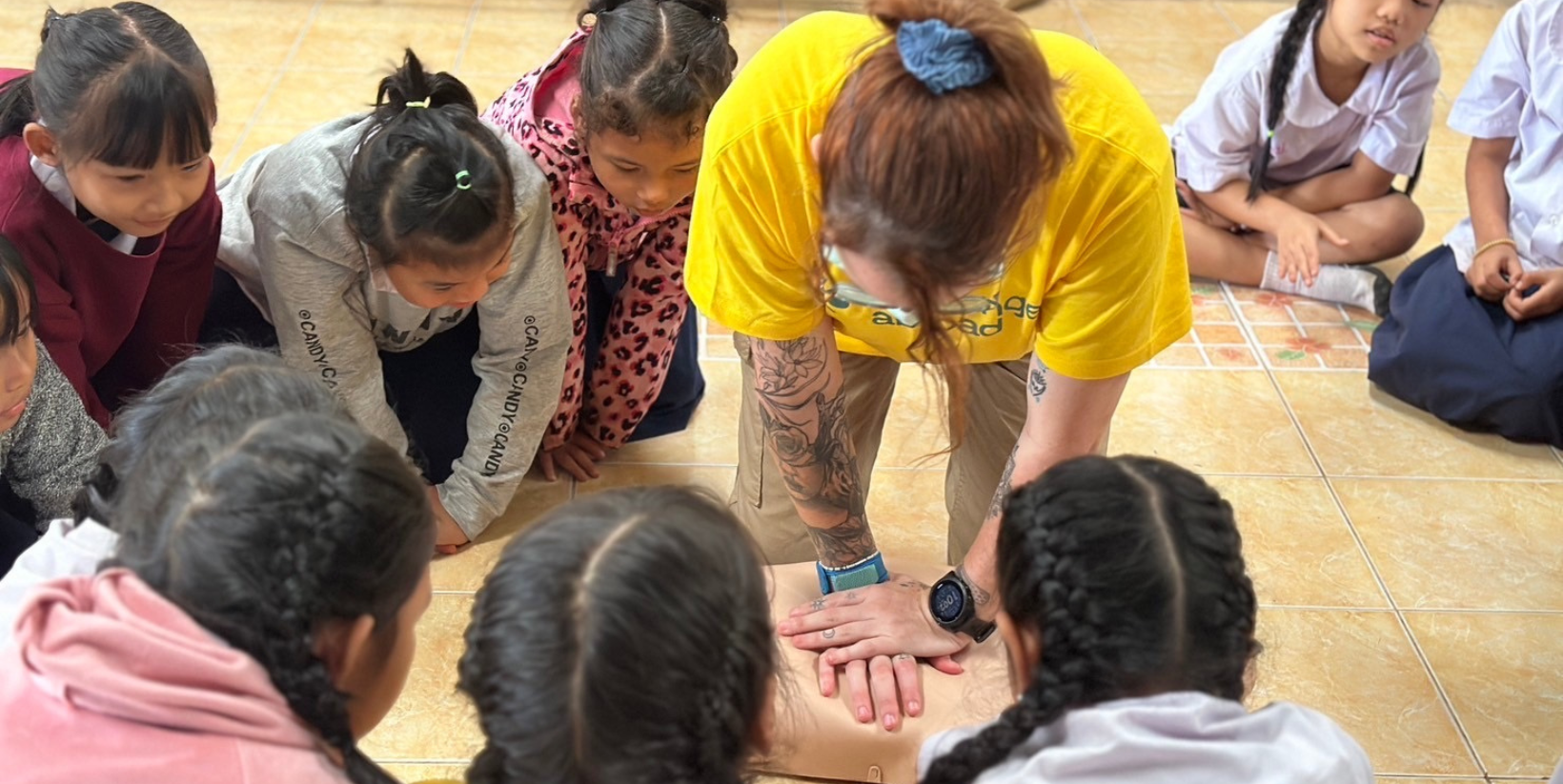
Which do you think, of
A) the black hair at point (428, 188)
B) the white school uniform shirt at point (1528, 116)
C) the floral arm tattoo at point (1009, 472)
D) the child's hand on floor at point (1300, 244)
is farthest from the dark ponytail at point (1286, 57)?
the black hair at point (428, 188)

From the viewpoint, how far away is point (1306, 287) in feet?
7.80

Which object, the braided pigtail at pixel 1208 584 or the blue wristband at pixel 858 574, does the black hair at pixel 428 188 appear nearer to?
the blue wristband at pixel 858 574

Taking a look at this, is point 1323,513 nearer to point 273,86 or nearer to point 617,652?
point 617,652

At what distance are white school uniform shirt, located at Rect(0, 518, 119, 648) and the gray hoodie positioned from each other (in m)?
0.45

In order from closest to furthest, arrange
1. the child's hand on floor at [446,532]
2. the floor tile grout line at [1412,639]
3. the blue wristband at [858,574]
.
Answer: the blue wristband at [858,574] → the floor tile grout line at [1412,639] → the child's hand on floor at [446,532]

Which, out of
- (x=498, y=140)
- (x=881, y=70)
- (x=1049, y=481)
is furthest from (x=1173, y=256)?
(x=498, y=140)

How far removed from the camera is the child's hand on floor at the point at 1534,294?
2.02m

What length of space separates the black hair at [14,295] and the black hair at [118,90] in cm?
13

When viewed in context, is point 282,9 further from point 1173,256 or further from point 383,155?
point 1173,256

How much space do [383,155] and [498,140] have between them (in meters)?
0.13

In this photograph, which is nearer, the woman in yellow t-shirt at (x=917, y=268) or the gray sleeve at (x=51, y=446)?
the woman in yellow t-shirt at (x=917, y=268)

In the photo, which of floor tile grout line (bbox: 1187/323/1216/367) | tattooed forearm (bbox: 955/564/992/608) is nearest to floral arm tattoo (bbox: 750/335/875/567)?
tattooed forearm (bbox: 955/564/992/608)

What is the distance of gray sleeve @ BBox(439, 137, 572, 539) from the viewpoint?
5.06ft

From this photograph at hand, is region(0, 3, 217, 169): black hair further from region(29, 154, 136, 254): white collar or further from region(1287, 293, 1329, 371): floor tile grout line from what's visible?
region(1287, 293, 1329, 371): floor tile grout line
